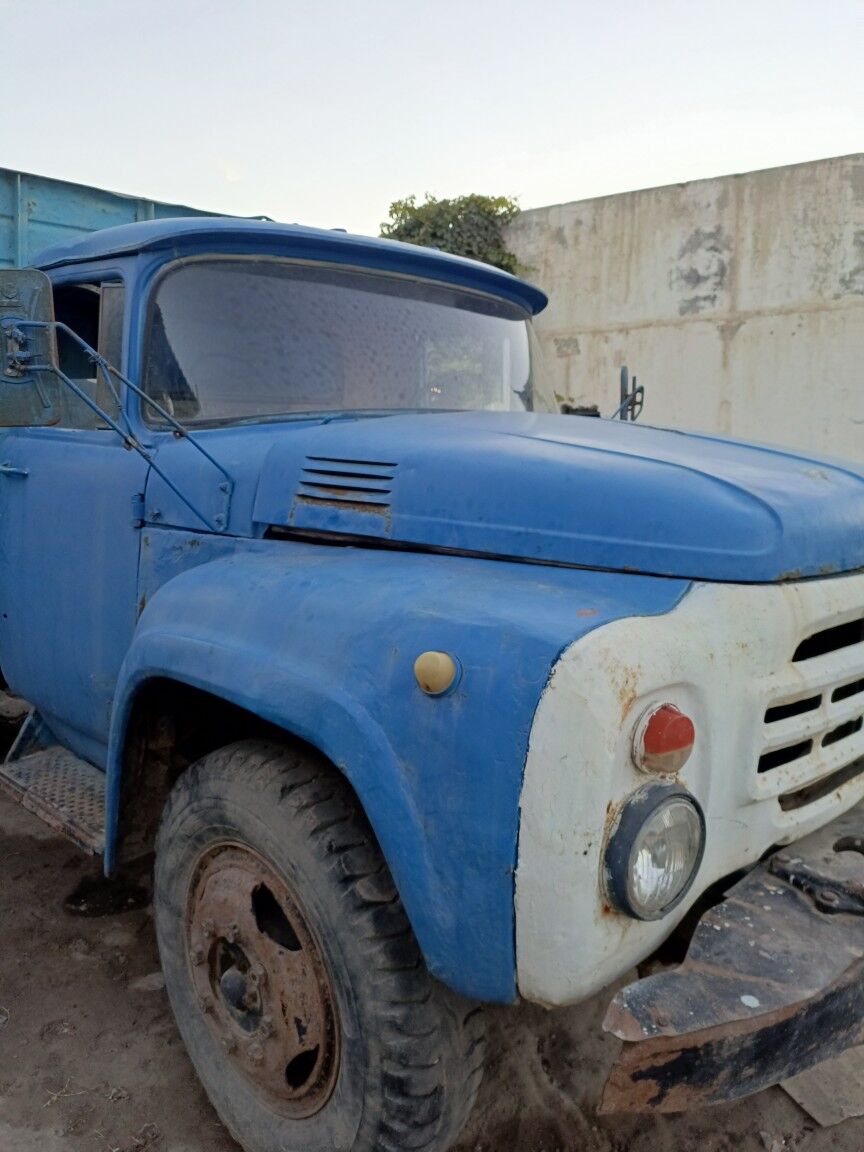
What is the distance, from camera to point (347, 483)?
2131mm

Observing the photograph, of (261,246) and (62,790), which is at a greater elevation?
(261,246)

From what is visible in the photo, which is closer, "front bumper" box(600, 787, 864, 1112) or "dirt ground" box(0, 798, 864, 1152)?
"front bumper" box(600, 787, 864, 1112)

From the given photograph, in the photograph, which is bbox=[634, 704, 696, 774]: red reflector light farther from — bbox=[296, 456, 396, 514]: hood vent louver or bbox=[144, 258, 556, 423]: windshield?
bbox=[144, 258, 556, 423]: windshield

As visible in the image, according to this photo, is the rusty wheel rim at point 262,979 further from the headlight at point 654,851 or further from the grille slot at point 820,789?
the grille slot at point 820,789

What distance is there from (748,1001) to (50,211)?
4439mm

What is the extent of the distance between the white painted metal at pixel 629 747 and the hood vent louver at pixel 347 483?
0.74 m

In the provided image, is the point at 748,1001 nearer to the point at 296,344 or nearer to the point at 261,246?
the point at 296,344

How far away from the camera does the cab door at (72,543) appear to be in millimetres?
2631

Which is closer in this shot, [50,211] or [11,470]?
[11,470]

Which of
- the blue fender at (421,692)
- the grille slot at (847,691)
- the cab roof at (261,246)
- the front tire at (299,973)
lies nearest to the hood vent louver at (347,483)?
the blue fender at (421,692)

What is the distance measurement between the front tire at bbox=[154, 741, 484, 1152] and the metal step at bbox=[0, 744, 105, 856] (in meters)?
0.52

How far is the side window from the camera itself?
104 inches

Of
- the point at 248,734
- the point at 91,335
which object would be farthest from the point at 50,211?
the point at 248,734

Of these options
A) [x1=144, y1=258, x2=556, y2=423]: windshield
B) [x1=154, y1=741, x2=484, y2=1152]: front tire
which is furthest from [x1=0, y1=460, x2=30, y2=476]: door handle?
[x1=154, y1=741, x2=484, y2=1152]: front tire
